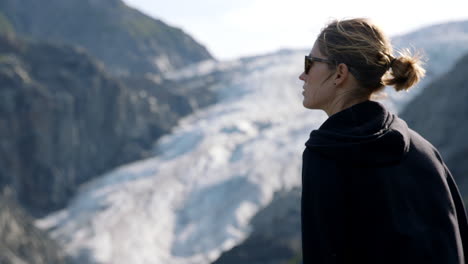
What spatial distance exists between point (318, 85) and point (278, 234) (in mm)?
51649

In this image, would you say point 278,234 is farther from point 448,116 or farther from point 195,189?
point 195,189

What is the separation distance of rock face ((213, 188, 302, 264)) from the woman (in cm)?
3628

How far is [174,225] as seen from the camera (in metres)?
78.4

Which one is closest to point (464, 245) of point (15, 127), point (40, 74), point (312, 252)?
point (312, 252)

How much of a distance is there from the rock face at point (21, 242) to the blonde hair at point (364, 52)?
175ft

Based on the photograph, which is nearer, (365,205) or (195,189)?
(365,205)

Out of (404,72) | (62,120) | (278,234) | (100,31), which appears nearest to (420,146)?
(404,72)

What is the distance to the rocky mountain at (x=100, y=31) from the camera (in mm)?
144750

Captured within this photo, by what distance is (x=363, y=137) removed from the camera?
7.88 feet

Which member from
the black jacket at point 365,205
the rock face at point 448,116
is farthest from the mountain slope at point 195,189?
the black jacket at point 365,205

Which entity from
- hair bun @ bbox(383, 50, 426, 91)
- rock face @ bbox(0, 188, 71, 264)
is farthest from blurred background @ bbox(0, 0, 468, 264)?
hair bun @ bbox(383, 50, 426, 91)

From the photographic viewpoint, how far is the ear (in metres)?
2.60

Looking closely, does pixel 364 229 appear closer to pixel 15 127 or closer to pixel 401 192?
pixel 401 192

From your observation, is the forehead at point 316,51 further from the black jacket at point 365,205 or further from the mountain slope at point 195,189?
the mountain slope at point 195,189
